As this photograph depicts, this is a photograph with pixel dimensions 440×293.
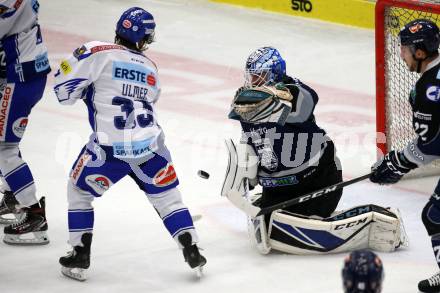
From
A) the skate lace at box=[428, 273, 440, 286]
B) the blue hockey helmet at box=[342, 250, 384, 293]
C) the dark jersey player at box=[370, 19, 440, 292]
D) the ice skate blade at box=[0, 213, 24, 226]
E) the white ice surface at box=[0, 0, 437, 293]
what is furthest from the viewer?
the ice skate blade at box=[0, 213, 24, 226]

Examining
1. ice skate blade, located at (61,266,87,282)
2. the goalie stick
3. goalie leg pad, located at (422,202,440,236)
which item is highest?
goalie leg pad, located at (422,202,440,236)

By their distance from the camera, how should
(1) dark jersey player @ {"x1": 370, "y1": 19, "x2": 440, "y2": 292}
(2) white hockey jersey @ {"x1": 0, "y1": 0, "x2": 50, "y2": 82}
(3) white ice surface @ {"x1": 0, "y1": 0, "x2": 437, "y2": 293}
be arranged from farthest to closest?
(2) white hockey jersey @ {"x1": 0, "y1": 0, "x2": 50, "y2": 82}
(3) white ice surface @ {"x1": 0, "y1": 0, "x2": 437, "y2": 293}
(1) dark jersey player @ {"x1": 370, "y1": 19, "x2": 440, "y2": 292}

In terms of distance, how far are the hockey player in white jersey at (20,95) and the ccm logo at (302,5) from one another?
16.3 feet

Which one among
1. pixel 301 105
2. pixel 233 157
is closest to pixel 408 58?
pixel 301 105

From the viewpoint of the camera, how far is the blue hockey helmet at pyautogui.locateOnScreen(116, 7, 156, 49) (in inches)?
206

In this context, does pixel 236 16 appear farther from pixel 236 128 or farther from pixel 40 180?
pixel 40 180

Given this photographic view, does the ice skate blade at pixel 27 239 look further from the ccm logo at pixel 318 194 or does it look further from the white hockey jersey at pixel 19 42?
the ccm logo at pixel 318 194

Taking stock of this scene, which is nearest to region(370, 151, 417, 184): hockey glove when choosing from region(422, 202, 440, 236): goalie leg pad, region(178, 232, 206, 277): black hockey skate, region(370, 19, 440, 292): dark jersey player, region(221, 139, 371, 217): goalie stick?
region(370, 19, 440, 292): dark jersey player

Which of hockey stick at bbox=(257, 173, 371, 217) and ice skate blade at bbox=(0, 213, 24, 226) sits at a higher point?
hockey stick at bbox=(257, 173, 371, 217)

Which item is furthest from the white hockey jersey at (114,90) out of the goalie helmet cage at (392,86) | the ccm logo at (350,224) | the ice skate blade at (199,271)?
the goalie helmet cage at (392,86)

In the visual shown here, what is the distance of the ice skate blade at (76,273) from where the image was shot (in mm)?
5402

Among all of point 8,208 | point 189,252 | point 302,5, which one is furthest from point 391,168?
point 302,5

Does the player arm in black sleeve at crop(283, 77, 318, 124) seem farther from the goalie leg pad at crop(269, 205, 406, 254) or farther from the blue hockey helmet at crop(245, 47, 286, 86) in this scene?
the goalie leg pad at crop(269, 205, 406, 254)

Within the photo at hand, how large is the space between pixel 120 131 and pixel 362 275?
2215mm
